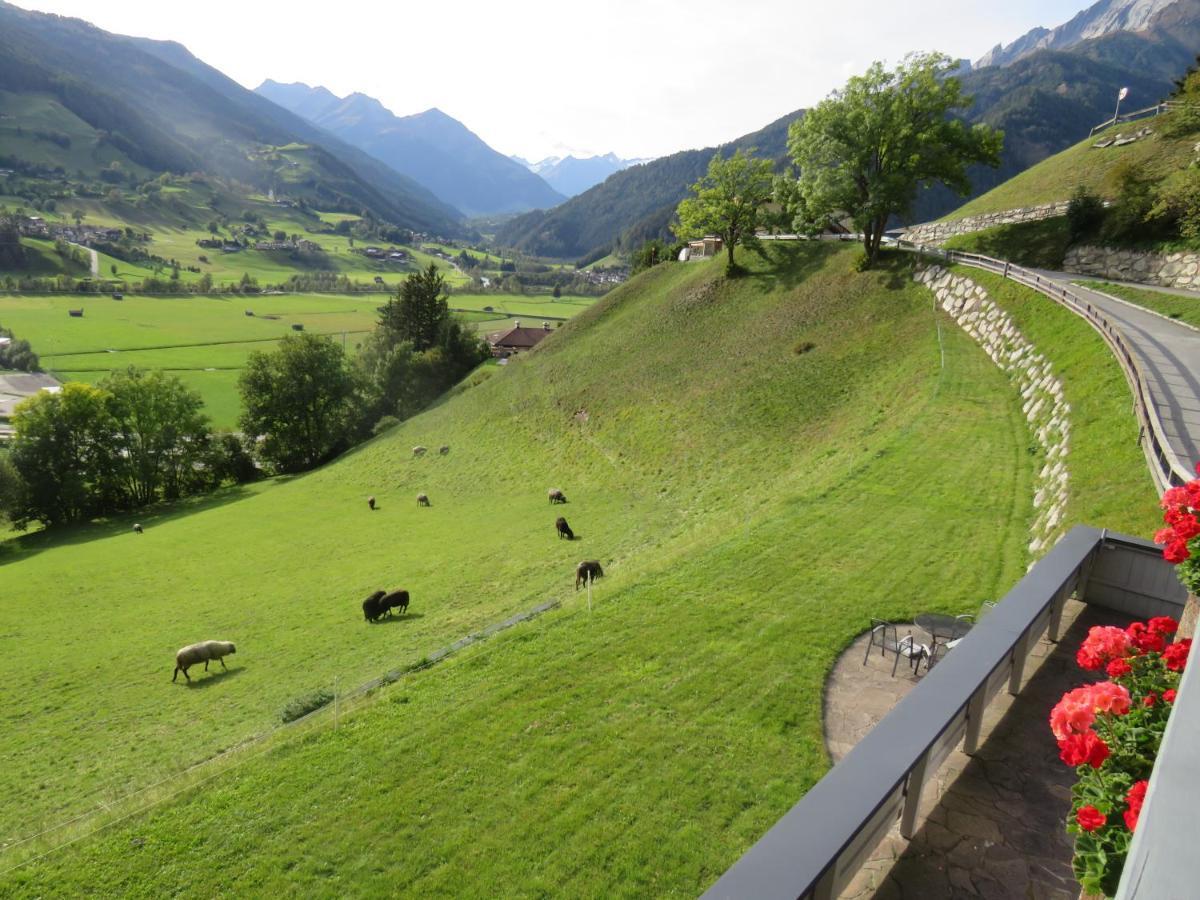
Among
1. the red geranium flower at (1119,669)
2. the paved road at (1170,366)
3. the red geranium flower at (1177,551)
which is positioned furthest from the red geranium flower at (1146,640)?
the paved road at (1170,366)

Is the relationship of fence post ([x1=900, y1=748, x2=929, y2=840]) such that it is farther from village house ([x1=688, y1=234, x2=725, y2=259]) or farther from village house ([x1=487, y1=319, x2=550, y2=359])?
village house ([x1=487, y1=319, x2=550, y2=359])

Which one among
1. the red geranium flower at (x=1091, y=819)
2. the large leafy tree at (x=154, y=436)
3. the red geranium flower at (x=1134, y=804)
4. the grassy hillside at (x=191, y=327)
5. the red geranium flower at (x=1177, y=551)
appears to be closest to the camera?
the red geranium flower at (x=1134, y=804)

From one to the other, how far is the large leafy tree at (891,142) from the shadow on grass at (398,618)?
3777 centimetres

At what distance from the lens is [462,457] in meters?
49.9

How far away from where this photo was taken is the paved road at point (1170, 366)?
15734 millimetres

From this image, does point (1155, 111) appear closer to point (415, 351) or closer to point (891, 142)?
point (891, 142)

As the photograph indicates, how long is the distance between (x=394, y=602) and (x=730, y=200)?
45941 millimetres

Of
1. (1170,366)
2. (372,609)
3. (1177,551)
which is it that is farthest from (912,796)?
(1170,366)

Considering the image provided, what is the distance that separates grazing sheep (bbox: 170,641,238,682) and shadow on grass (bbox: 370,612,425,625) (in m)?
5.19

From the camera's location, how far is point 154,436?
64000 mm

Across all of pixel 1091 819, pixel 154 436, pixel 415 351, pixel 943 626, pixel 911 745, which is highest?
pixel 1091 819

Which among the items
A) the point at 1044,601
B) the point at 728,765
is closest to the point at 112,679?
the point at 728,765

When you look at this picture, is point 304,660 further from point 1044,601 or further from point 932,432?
point 932,432

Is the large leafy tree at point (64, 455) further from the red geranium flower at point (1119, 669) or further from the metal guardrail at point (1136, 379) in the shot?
the metal guardrail at point (1136, 379)
